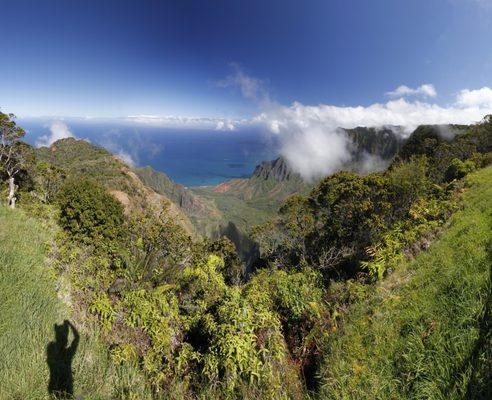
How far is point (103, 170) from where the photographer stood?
85.5 m

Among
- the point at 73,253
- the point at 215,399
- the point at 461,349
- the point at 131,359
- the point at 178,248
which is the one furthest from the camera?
the point at 178,248

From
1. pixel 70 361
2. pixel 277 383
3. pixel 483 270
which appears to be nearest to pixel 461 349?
pixel 483 270

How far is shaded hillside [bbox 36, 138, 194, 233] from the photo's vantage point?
7164 centimetres

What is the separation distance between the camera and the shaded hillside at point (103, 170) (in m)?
71.6

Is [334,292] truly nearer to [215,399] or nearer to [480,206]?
[215,399]

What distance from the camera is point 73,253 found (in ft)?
24.2

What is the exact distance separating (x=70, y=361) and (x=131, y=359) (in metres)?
0.94

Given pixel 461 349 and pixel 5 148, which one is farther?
pixel 5 148

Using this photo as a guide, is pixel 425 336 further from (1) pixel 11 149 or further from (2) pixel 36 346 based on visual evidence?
(1) pixel 11 149

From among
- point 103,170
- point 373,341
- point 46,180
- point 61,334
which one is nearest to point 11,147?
point 46,180

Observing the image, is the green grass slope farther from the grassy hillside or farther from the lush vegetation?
the grassy hillside

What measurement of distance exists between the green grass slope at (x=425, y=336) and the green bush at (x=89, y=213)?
19.7m

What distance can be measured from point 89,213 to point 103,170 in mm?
71679

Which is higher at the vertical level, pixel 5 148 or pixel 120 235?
pixel 5 148
